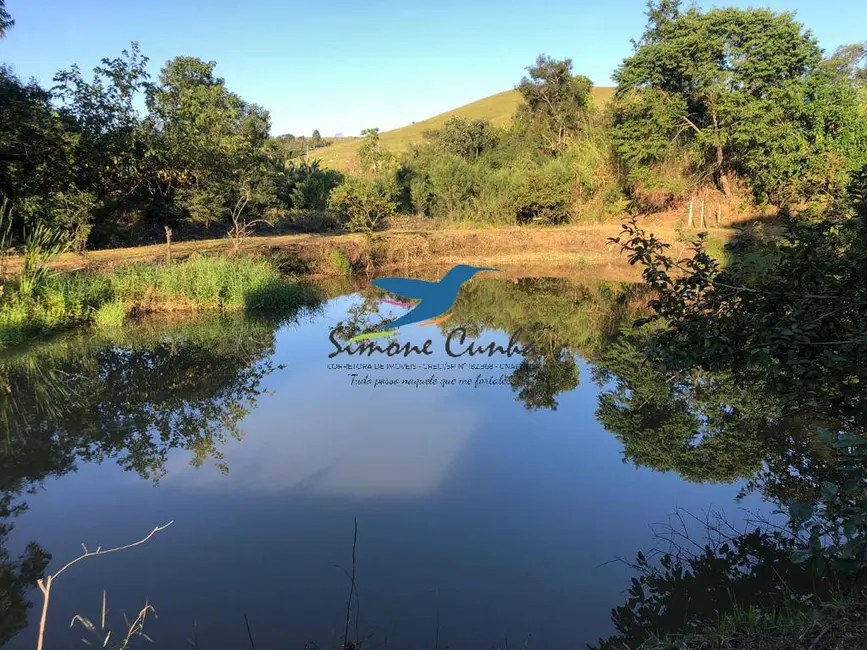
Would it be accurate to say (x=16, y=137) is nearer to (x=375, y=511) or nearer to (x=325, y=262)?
(x=325, y=262)

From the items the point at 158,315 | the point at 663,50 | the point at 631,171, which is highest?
the point at 663,50

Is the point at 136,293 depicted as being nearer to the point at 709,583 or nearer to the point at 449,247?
the point at 449,247

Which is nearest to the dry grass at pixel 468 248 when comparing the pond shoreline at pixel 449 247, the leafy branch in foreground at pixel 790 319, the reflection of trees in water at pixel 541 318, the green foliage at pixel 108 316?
the pond shoreline at pixel 449 247

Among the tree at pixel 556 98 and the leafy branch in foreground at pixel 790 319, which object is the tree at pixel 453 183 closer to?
the tree at pixel 556 98

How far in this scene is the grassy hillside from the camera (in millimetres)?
51950

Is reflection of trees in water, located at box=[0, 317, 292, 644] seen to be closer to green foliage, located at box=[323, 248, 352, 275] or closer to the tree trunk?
green foliage, located at box=[323, 248, 352, 275]

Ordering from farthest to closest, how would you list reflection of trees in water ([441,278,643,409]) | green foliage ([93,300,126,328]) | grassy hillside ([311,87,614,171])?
grassy hillside ([311,87,614,171]) → green foliage ([93,300,126,328]) → reflection of trees in water ([441,278,643,409])

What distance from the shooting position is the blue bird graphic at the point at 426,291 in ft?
37.1

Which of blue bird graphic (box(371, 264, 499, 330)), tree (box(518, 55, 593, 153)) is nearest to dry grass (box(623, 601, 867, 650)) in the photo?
blue bird graphic (box(371, 264, 499, 330))

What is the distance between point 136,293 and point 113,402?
4485 mm

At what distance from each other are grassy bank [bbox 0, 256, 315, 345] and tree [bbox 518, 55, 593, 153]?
20264mm

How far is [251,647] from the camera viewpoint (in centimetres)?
276

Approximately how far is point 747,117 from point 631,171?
4.11 metres

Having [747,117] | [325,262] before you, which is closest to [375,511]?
[325,262]
